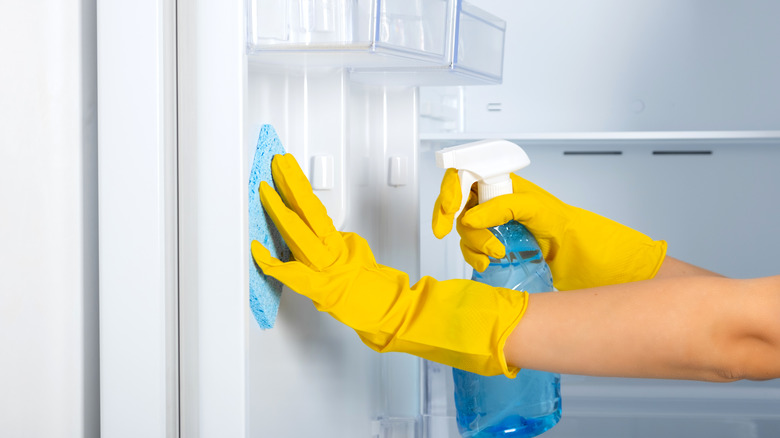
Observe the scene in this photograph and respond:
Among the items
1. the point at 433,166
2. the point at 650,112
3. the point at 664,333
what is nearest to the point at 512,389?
the point at 664,333

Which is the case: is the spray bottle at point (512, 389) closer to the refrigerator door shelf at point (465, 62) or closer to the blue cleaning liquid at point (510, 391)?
the blue cleaning liquid at point (510, 391)

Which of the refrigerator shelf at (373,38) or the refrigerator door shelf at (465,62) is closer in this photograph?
the refrigerator shelf at (373,38)

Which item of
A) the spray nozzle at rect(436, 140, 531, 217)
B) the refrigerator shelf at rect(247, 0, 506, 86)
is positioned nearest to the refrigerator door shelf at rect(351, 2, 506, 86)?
the refrigerator shelf at rect(247, 0, 506, 86)

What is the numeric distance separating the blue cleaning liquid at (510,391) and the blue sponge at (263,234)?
36 centimetres

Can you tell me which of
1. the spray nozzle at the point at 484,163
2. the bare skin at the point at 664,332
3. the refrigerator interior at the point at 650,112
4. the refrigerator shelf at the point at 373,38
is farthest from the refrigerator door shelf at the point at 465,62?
the refrigerator interior at the point at 650,112

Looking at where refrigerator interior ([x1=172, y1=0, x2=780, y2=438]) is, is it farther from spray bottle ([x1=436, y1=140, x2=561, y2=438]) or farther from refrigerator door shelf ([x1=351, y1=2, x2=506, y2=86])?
spray bottle ([x1=436, y1=140, x2=561, y2=438])

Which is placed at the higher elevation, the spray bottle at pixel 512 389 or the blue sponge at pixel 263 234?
the blue sponge at pixel 263 234

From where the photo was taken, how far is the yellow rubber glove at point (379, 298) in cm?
73

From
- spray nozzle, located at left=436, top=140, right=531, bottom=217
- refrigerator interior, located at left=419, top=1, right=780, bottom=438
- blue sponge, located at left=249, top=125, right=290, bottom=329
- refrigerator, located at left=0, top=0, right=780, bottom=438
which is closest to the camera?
refrigerator, located at left=0, top=0, right=780, bottom=438

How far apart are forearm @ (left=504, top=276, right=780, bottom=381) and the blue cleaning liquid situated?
27 cm

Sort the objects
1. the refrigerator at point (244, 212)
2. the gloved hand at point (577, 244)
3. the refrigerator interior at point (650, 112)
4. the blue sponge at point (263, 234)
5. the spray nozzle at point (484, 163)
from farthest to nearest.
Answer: the refrigerator interior at point (650, 112) → the gloved hand at point (577, 244) → the spray nozzle at point (484, 163) → the blue sponge at point (263, 234) → the refrigerator at point (244, 212)

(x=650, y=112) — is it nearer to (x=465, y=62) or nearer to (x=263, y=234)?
(x=465, y=62)

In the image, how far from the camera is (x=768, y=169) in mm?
1787

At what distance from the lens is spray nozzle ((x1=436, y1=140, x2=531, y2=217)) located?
0.85 metres
